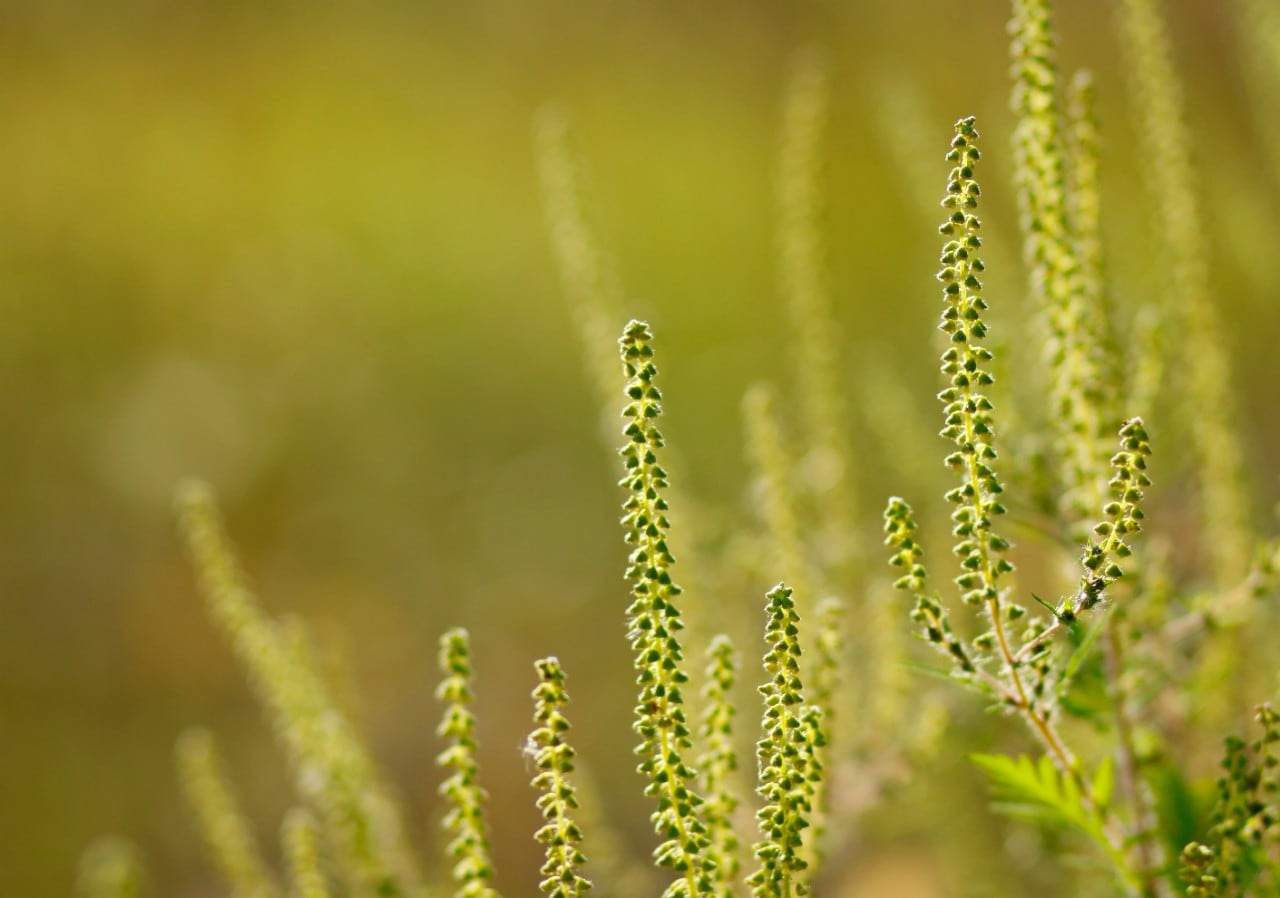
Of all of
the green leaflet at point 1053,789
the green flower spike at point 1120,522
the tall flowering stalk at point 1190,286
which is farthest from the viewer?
the tall flowering stalk at point 1190,286

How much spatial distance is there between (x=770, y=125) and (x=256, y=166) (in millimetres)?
1376

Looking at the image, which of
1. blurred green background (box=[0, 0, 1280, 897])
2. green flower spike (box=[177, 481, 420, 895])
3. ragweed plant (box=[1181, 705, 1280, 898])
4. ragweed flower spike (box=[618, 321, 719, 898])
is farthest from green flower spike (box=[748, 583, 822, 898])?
blurred green background (box=[0, 0, 1280, 897])

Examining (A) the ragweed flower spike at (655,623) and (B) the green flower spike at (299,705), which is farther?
(B) the green flower spike at (299,705)

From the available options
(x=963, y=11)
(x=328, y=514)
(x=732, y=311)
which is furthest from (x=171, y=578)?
(x=963, y=11)

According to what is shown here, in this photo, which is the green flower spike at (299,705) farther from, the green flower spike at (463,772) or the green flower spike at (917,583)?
the green flower spike at (917,583)

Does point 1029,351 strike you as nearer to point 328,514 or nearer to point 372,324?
point 328,514

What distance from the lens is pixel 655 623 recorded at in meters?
0.37

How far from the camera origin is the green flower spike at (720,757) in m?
0.44

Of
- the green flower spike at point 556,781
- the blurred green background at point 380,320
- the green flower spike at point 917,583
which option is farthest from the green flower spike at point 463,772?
the blurred green background at point 380,320

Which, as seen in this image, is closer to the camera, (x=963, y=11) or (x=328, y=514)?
(x=328, y=514)

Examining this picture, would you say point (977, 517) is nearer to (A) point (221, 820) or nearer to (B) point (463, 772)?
(B) point (463, 772)

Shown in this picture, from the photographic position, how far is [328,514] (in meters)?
2.74

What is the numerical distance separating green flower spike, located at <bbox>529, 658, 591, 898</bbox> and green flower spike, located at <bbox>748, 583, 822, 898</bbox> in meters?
0.06

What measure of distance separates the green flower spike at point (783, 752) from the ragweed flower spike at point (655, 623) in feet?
0.07
